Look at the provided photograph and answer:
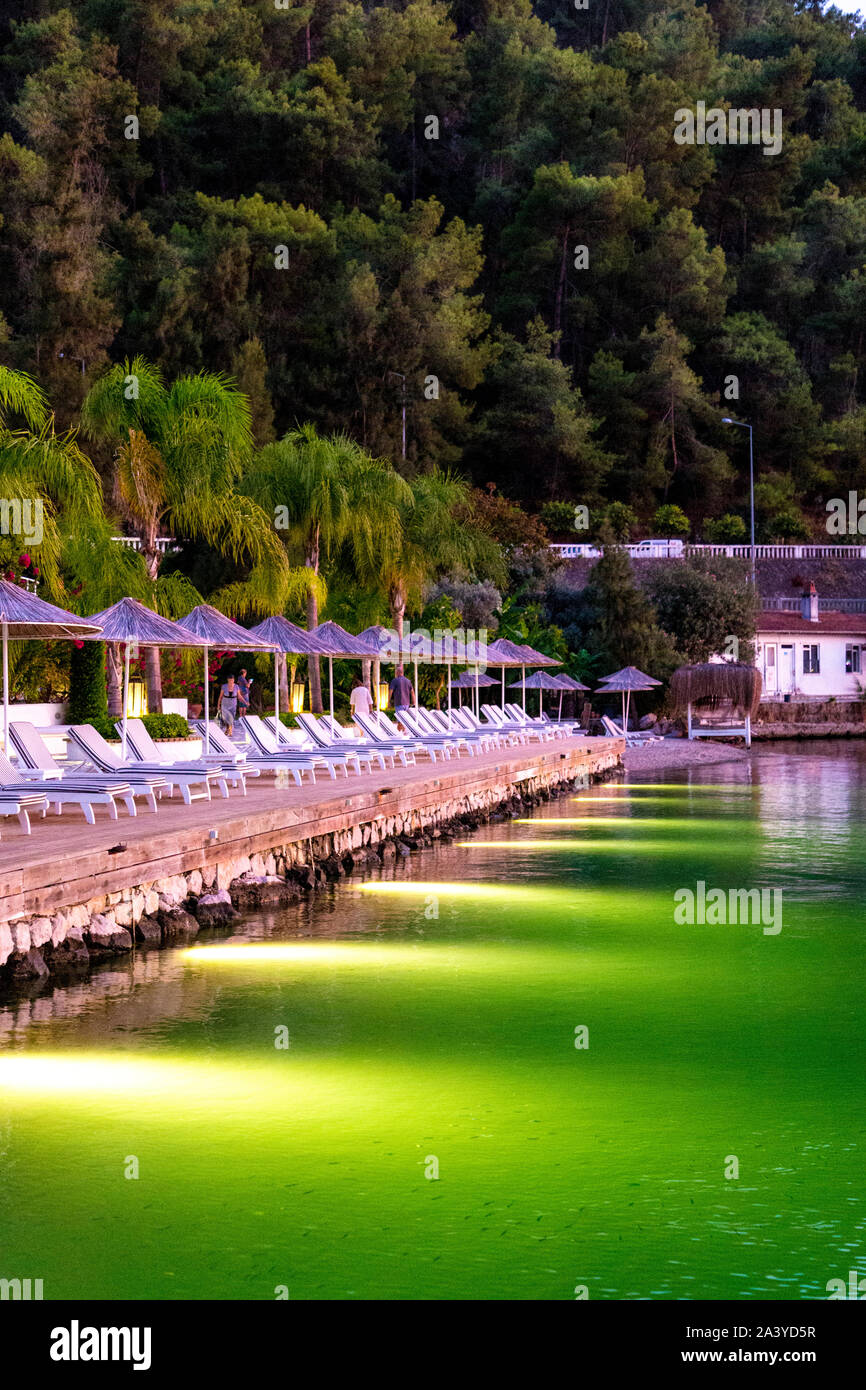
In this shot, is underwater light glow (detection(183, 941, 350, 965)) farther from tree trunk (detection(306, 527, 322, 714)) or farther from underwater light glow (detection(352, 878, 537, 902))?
tree trunk (detection(306, 527, 322, 714))

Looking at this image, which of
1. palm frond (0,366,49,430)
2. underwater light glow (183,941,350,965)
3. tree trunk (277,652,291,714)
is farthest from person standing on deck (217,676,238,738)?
underwater light glow (183,941,350,965)

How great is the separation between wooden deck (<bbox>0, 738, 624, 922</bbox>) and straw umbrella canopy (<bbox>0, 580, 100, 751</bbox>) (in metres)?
1.94

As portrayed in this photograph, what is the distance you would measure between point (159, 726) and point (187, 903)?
376 inches

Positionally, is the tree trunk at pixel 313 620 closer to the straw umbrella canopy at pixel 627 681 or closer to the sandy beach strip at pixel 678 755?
the sandy beach strip at pixel 678 755

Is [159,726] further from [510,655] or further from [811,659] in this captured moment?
[811,659]

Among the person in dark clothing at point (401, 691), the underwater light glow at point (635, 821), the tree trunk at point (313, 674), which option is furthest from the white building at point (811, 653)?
the underwater light glow at point (635, 821)

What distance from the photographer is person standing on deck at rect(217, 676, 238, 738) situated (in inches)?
1130

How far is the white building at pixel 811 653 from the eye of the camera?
2312 inches

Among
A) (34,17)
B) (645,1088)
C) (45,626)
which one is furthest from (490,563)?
(34,17)

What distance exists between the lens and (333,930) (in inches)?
568

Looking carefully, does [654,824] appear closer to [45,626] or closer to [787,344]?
[45,626]

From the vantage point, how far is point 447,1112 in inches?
330

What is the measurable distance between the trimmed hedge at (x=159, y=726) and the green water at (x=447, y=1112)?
8591mm
